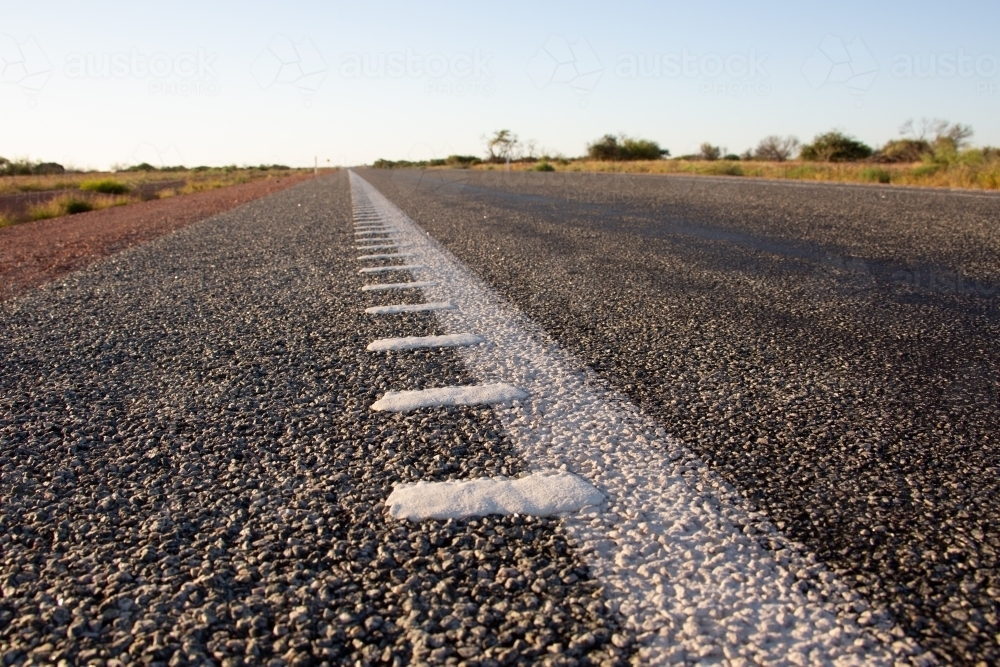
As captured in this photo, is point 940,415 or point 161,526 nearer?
point 161,526

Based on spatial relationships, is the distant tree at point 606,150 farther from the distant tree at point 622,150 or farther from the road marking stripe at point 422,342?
the road marking stripe at point 422,342

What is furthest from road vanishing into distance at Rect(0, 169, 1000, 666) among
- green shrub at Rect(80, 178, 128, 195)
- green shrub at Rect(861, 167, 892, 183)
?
green shrub at Rect(80, 178, 128, 195)

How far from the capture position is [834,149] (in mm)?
38375

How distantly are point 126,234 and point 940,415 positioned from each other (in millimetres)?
8892

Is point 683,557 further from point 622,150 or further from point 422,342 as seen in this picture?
point 622,150

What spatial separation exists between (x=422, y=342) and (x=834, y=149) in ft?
135

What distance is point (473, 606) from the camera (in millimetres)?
1046

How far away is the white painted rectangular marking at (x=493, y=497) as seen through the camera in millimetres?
1312

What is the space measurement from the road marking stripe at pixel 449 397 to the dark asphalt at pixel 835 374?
0.34 metres

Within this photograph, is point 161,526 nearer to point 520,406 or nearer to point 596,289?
point 520,406

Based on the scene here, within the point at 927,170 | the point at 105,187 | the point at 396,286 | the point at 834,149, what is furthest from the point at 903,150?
the point at 396,286

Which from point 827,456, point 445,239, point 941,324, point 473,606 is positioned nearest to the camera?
point 473,606

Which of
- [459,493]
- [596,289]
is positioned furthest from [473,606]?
[596,289]

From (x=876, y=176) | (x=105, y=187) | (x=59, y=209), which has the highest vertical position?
(x=876, y=176)
